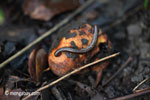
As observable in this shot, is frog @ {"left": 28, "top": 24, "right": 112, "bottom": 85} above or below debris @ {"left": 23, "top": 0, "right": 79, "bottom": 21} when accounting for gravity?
below

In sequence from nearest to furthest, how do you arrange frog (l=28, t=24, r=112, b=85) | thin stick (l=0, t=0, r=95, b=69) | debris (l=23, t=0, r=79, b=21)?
frog (l=28, t=24, r=112, b=85), thin stick (l=0, t=0, r=95, b=69), debris (l=23, t=0, r=79, b=21)

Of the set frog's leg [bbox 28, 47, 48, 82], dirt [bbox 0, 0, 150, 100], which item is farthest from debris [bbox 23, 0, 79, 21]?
frog's leg [bbox 28, 47, 48, 82]

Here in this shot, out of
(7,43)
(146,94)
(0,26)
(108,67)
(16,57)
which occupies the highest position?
(0,26)

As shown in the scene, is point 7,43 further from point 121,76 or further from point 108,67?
point 121,76

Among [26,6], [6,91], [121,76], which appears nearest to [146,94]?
[121,76]

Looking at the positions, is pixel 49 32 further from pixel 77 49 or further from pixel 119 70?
pixel 119 70

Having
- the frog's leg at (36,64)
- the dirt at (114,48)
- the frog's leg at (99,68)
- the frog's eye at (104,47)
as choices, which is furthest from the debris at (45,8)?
the frog's leg at (99,68)

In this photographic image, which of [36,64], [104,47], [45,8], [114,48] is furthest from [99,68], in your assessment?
[45,8]

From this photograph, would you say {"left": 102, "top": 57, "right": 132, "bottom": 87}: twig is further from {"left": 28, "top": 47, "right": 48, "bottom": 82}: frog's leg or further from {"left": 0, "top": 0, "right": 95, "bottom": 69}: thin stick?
{"left": 0, "top": 0, "right": 95, "bottom": 69}: thin stick
